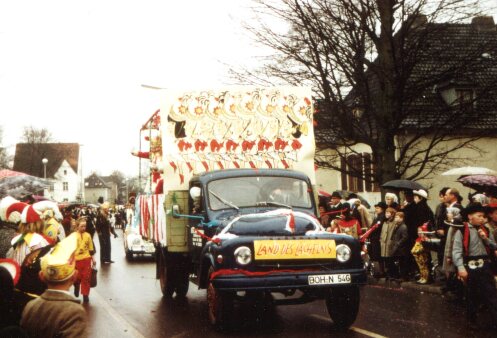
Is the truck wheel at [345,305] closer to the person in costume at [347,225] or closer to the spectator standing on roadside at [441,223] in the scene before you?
the spectator standing on roadside at [441,223]

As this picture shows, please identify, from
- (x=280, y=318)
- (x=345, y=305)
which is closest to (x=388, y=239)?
(x=280, y=318)

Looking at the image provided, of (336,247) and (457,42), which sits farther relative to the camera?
(457,42)

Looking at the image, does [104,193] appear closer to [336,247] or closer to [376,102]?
[376,102]

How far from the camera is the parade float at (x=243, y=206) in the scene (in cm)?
934

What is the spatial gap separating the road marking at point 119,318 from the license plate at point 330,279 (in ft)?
8.01

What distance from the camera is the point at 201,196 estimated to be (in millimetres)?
11602

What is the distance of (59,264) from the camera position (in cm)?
441

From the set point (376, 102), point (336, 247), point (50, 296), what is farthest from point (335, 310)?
point (376, 102)

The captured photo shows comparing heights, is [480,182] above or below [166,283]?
above

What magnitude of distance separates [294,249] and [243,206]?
2062 millimetres

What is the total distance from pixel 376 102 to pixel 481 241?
14.7 metres

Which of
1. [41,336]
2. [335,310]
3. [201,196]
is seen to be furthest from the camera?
[201,196]

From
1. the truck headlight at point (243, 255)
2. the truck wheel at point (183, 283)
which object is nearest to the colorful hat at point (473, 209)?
the truck headlight at point (243, 255)

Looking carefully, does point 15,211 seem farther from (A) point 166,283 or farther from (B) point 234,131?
(A) point 166,283
